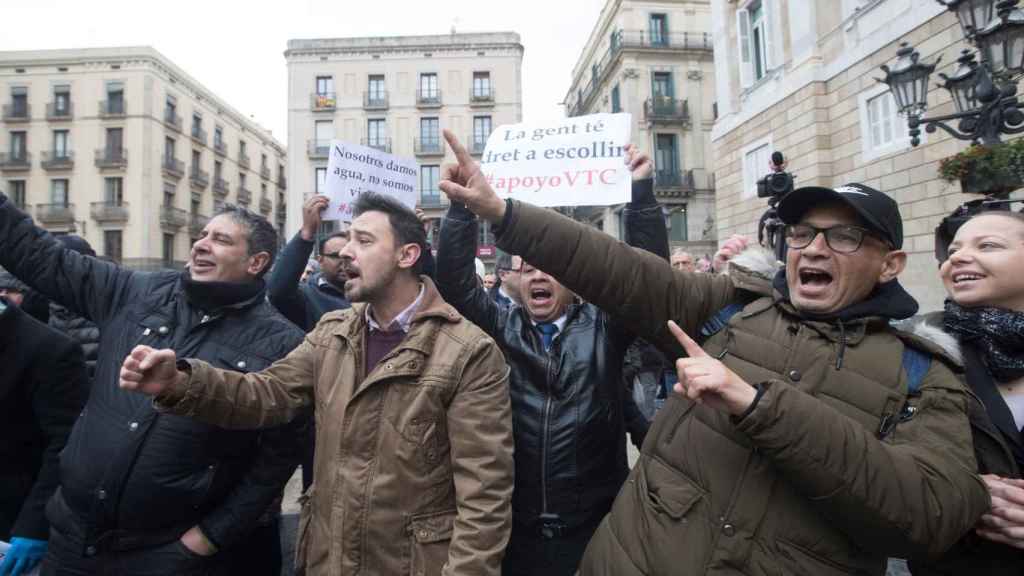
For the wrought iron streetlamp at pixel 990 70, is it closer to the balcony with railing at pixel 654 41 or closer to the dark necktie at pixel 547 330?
the dark necktie at pixel 547 330

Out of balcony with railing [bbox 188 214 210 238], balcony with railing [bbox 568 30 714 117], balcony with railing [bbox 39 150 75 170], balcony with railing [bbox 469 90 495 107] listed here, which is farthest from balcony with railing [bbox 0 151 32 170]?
balcony with railing [bbox 568 30 714 117]

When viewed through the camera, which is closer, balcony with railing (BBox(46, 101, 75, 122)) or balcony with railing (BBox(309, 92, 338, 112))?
balcony with railing (BBox(46, 101, 75, 122))

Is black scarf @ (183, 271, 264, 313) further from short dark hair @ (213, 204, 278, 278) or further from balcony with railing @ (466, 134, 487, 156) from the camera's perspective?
balcony with railing @ (466, 134, 487, 156)

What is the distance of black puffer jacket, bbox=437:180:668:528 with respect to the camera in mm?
2189

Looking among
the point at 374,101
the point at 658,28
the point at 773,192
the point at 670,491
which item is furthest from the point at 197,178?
the point at 670,491

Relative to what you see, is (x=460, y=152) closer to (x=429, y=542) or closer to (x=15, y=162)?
(x=429, y=542)

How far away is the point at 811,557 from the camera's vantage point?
1.35m

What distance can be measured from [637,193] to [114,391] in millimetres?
2223

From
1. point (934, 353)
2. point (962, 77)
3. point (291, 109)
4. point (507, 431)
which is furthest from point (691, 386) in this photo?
point (291, 109)

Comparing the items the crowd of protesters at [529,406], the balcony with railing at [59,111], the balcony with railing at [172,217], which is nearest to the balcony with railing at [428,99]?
the balcony with railing at [172,217]

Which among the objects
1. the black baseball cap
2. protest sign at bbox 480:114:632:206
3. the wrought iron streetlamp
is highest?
the wrought iron streetlamp

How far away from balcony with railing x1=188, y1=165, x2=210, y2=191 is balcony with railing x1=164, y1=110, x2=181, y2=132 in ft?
8.09

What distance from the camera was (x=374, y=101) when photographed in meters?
34.3

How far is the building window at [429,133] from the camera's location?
112 ft
